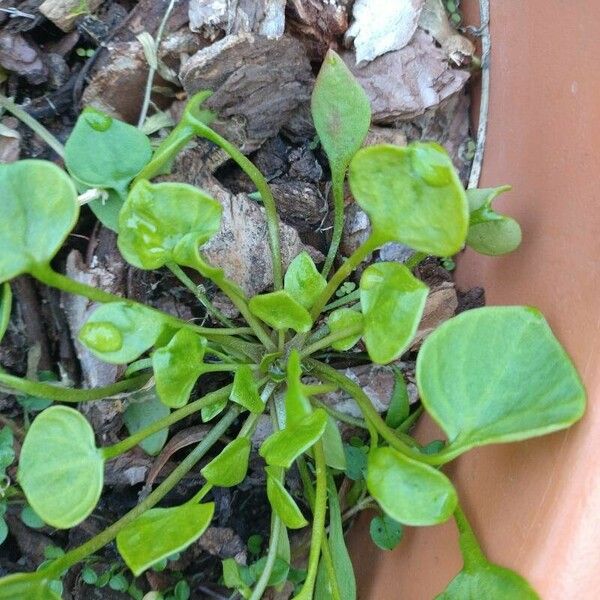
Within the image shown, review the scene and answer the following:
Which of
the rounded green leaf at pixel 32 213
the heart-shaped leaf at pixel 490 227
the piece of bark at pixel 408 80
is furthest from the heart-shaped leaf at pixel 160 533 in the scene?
the piece of bark at pixel 408 80

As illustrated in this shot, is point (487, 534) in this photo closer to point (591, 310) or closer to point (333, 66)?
point (591, 310)

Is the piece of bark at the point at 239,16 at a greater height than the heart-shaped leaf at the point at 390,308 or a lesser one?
greater

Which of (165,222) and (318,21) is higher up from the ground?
(318,21)

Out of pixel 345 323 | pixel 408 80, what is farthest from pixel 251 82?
pixel 345 323

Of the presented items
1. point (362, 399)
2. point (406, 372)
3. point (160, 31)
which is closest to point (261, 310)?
point (362, 399)

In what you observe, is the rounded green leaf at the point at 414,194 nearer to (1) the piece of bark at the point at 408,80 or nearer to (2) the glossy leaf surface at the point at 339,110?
(2) the glossy leaf surface at the point at 339,110

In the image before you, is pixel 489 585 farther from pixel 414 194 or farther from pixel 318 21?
pixel 318 21
